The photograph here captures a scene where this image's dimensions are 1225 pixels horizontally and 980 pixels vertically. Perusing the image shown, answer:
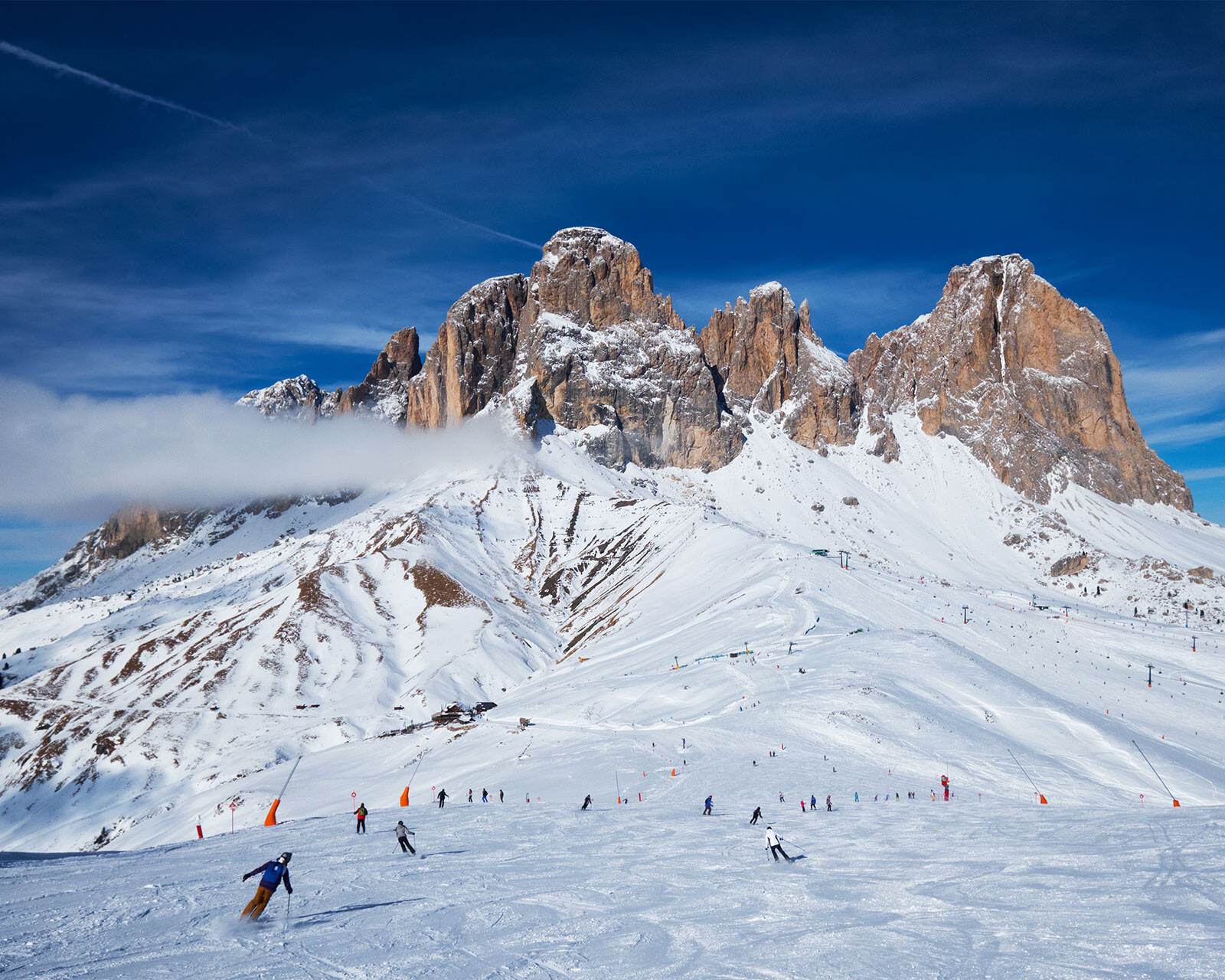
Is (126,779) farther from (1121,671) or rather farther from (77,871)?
(1121,671)

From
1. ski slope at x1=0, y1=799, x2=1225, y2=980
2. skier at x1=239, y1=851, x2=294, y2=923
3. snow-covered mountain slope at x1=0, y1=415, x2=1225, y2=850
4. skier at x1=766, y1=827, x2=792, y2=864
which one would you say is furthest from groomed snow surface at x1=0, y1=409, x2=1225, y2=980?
skier at x1=239, y1=851, x2=294, y2=923

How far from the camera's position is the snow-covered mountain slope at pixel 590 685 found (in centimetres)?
5181

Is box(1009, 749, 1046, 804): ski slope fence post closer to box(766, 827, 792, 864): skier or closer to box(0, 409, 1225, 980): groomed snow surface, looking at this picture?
box(0, 409, 1225, 980): groomed snow surface

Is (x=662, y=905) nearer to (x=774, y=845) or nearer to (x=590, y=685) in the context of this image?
(x=774, y=845)

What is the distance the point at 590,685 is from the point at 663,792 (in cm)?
4009

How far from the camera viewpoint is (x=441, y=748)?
222ft

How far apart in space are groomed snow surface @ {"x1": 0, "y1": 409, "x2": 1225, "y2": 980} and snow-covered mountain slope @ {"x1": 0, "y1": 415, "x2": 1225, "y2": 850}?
54 cm

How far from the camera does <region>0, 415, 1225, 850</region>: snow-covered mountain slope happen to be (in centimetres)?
5181

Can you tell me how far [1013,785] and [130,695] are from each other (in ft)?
433

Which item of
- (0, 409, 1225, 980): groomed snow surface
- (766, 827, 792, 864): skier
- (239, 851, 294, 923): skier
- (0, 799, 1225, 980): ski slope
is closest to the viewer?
(0, 799, 1225, 980): ski slope

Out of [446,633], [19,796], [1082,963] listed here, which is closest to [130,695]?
[19,796]

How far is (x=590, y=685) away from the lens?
8162 centimetres

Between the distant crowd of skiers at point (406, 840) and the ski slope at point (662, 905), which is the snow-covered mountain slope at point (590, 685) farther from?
the ski slope at point (662, 905)

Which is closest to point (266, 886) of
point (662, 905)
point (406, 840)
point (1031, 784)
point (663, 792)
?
point (406, 840)
